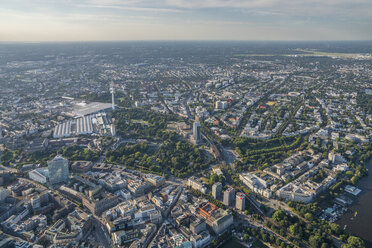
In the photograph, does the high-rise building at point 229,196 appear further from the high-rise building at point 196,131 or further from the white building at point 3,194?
the white building at point 3,194

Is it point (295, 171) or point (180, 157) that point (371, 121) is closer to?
point (295, 171)

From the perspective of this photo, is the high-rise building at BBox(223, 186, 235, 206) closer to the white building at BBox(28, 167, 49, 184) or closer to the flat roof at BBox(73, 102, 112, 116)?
the white building at BBox(28, 167, 49, 184)

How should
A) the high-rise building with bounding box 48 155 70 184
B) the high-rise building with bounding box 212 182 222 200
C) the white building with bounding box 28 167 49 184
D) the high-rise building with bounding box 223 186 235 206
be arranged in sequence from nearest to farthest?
the high-rise building with bounding box 223 186 235 206
the high-rise building with bounding box 212 182 222 200
the high-rise building with bounding box 48 155 70 184
the white building with bounding box 28 167 49 184

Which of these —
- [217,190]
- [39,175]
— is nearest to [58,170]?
[39,175]

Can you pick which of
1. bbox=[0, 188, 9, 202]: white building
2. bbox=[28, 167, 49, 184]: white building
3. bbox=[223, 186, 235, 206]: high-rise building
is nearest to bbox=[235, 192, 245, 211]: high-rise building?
bbox=[223, 186, 235, 206]: high-rise building

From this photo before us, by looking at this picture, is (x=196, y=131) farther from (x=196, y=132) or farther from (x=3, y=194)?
(x=3, y=194)

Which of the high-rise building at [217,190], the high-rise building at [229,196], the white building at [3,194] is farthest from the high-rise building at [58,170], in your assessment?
the high-rise building at [229,196]
